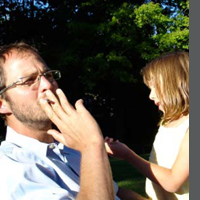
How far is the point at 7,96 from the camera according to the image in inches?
95.2

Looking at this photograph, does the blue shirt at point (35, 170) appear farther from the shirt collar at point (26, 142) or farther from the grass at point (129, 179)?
the grass at point (129, 179)

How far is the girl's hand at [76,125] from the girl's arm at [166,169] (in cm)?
68

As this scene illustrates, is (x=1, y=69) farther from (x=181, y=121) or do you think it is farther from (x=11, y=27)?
(x=11, y=27)

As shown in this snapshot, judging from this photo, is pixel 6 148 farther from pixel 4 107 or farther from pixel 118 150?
pixel 118 150

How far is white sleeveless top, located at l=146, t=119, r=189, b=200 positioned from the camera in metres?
2.32

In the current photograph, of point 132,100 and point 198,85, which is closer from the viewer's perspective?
point 198,85

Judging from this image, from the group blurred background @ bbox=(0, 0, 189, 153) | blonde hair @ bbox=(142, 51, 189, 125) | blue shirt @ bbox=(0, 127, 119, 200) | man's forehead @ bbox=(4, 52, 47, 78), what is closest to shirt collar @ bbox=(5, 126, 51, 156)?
blue shirt @ bbox=(0, 127, 119, 200)

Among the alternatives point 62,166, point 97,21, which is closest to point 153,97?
point 62,166

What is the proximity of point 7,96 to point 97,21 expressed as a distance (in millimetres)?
14747

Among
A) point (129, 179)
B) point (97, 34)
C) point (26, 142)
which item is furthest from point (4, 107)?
point (97, 34)

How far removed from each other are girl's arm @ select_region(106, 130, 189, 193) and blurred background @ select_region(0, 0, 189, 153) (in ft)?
42.2

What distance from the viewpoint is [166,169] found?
220 cm

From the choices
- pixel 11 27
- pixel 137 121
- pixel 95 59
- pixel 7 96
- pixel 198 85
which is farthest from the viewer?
pixel 137 121

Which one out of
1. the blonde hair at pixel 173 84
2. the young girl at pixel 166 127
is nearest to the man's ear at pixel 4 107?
the young girl at pixel 166 127
